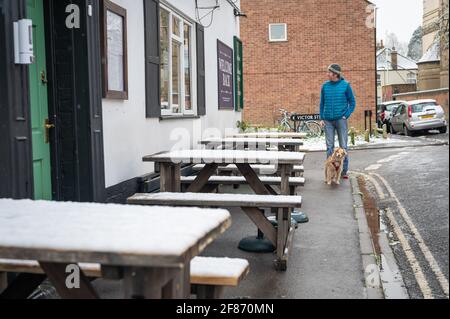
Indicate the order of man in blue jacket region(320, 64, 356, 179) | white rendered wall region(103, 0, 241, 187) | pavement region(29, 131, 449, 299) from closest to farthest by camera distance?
1. pavement region(29, 131, 449, 299)
2. white rendered wall region(103, 0, 241, 187)
3. man in blue jacket region(320, 64, 356, 179)

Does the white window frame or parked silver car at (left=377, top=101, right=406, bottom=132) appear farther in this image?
parked silver car at (left=377, top=101, right=406, bottom=132)

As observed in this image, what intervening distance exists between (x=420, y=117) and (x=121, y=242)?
954 inches

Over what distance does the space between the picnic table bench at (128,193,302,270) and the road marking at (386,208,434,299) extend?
1.09m

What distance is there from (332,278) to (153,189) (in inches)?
126

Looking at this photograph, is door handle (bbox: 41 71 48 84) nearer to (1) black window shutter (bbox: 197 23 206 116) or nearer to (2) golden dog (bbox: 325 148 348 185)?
(1) black window shutter (bbox: 197 23 206 116)

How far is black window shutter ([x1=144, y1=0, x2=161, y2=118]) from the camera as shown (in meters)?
7.56

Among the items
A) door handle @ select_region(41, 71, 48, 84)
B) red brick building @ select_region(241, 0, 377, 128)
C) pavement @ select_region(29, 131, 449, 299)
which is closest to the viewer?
pavement @ select_region(29, 131, 449, 299)

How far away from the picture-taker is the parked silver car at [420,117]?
968 inches

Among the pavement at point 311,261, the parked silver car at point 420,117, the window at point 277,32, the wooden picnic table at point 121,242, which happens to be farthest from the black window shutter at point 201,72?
the window at point 277,32

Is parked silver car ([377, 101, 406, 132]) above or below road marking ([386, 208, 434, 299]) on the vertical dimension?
above

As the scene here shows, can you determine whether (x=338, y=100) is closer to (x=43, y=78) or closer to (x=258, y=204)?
(x=258, y=204)

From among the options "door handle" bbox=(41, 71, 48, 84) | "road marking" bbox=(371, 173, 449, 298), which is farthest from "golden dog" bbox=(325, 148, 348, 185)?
"door handle" bbox=(41, 71, 48, 84)

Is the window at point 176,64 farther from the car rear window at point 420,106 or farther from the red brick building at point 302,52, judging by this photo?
the car rear window at point 420,106

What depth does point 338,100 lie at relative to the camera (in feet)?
34.2
